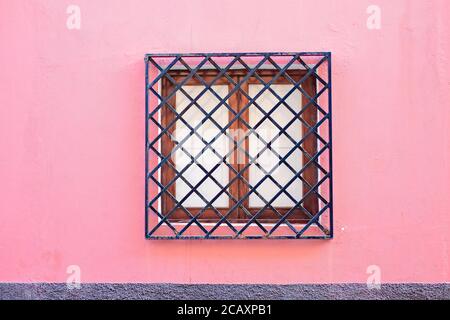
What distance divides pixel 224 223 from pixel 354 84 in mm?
1524

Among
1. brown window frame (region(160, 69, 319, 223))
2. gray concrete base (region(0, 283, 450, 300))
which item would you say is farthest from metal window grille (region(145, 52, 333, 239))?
gray concrete base (region(0, 283, 450, 300))

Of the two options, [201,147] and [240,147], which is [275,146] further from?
[201,147]

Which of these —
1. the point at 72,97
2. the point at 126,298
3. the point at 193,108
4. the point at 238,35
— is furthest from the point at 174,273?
the point at 238,35

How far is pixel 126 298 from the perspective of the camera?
4098 mm

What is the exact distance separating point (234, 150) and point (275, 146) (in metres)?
A: 0.34

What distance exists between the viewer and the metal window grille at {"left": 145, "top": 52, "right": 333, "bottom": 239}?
3.98 metres

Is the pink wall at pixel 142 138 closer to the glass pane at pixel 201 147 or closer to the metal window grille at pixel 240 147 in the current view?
the metal window grille at pixel 240 147

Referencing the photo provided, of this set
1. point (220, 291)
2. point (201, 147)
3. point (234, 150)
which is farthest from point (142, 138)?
point (220, 291)

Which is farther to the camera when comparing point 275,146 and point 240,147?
point 275,146

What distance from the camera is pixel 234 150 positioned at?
4.11 m

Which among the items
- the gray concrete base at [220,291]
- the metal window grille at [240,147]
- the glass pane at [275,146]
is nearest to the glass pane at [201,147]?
the metal window grille at [240,147]

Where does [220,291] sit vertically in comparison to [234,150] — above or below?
below

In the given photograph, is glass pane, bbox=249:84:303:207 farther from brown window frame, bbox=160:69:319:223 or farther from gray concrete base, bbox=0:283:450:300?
gray concrete base, bbox=0:283:450:300

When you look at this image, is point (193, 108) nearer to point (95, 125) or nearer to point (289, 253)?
point (95, 125)
